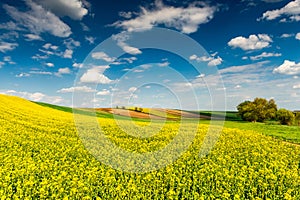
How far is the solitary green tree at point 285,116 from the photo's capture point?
249 ft

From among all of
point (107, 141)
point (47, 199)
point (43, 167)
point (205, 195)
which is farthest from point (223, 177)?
point (107, 141)

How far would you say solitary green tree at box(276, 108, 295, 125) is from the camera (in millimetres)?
75812

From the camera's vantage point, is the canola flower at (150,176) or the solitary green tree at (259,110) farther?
the solitary green tree at (259,110)

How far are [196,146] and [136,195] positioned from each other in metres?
11.1

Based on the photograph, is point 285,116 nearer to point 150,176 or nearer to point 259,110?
point 259,110

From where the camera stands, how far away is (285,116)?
76.1 meters

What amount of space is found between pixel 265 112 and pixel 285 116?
5203 millimetres

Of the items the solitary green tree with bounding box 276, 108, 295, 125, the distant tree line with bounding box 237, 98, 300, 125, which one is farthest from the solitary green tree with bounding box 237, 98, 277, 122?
the solitary green tree with bounding box 276, 108, 295, 125

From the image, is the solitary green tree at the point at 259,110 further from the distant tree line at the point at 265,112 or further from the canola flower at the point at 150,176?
the canola flower at the point at 150,176

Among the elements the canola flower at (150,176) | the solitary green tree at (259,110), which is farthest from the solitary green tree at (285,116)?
the canola flower at (150,176)

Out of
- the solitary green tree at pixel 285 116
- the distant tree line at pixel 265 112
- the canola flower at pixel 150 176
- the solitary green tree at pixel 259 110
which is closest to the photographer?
the canola flower at pixel 150 176

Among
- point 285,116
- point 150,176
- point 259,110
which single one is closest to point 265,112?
point 259,110

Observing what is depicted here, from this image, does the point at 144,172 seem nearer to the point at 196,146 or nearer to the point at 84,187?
the point at 84,187

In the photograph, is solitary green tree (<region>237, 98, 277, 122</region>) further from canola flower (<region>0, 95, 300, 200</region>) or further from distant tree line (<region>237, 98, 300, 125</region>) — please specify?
canola flower (<region>0, 95, 300, 200</region>)
